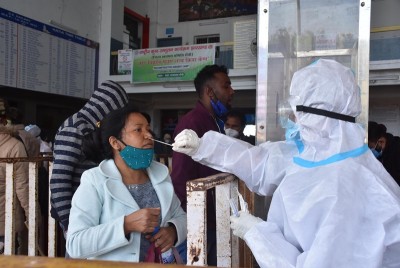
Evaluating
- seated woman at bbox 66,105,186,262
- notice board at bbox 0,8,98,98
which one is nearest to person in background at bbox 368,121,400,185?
seated woman at bbox 66,105,186,262

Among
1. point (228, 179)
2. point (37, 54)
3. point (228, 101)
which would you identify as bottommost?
point (228, 179)

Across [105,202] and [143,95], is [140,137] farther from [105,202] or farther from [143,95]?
[143,95]

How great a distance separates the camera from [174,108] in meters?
9.12

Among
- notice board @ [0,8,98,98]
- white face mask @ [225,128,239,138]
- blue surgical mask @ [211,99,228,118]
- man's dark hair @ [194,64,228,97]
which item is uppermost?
notice board @ [0,8,98,98]

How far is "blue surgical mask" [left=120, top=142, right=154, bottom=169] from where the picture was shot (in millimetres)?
1671

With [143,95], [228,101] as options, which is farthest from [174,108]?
[228,101]

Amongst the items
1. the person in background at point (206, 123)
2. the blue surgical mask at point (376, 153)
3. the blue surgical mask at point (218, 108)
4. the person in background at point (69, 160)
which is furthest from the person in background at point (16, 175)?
the blue surgical mask at point (376, 153)

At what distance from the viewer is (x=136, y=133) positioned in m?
1.72

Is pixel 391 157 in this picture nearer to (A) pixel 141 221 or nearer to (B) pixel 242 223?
(B) pixel 242 223

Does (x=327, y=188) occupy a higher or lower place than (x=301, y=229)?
higher

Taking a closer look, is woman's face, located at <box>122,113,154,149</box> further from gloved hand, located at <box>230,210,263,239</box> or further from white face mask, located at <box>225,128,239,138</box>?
white face mask, located at <box>225,128,239,138</box>

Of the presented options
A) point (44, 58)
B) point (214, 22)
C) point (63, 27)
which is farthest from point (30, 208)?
point (214, 22)

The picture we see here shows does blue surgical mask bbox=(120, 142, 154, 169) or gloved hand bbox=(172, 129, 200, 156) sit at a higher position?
gloved hand bbox=(172, 129, 200, 156)

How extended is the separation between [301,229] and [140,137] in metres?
0.81
